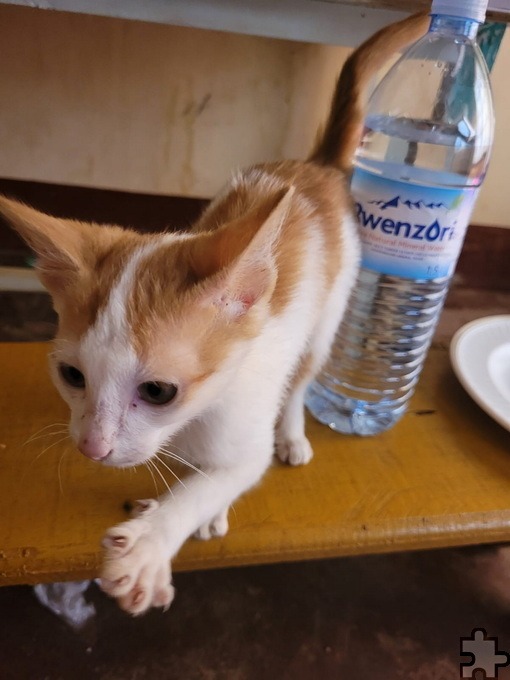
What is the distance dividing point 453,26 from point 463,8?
0.07 meters

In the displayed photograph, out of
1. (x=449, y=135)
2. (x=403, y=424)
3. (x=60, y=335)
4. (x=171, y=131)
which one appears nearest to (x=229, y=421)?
(x=60, y=335)

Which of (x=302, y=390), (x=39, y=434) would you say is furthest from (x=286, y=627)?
(x=39, y=434)

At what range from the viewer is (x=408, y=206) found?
74cm

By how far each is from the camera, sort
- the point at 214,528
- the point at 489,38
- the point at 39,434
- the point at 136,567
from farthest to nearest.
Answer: the point at 489,38
the point at 39,434
the point at 214,528
the point at 136,567

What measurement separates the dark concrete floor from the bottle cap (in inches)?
33.0

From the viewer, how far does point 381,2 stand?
79 cm

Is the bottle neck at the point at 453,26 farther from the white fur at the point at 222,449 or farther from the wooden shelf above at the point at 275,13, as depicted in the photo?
the white fur at the point at 222,449

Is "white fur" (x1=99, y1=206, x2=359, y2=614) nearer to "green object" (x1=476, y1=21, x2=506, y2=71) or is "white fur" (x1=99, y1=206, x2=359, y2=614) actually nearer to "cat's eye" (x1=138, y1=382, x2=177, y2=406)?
"cat's eye" (x1=138, y1=382, x2=177, y2=406)

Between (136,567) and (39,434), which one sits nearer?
(136,567)

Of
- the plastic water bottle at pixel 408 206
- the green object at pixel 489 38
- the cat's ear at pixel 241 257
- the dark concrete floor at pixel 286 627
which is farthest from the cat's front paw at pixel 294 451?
the green object at pixel 489 38

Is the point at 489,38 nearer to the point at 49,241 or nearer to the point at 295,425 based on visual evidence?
the point at 295,425

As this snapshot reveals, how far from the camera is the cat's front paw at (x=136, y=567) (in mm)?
562

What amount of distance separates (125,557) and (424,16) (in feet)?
2.66

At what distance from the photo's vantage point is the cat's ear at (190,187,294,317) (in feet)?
Result: 1.49
